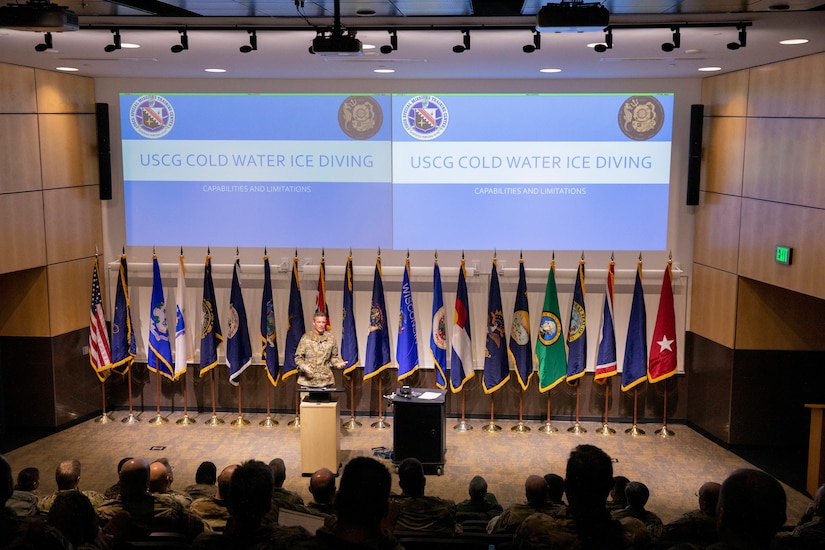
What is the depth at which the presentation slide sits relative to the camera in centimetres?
970

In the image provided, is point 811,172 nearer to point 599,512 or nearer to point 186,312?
point 599,512

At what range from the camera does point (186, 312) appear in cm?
1001

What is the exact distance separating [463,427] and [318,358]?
198 cm

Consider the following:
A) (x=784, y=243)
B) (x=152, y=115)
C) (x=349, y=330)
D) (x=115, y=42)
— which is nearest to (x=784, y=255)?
(x=784, y=243)

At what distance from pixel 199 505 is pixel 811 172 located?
577 cm

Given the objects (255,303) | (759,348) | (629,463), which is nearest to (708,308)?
(759,348)

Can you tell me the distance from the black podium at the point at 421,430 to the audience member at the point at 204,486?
8.94 ft

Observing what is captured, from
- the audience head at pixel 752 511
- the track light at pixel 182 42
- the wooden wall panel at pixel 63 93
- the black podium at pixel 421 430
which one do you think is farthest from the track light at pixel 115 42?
the audience head at pixel 752 511

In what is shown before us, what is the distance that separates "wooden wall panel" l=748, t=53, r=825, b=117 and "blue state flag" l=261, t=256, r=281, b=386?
5508 millimetres

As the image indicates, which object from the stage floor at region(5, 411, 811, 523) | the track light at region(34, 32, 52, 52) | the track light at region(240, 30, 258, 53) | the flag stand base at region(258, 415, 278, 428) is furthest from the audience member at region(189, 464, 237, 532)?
the flag stand base at region(258, 415, 278, 428)

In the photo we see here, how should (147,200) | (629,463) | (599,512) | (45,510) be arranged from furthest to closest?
(147,200) < (629,463) < (45,510) < (599,512)

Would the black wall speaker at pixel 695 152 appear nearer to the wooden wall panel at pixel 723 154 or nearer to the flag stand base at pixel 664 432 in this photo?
the wooden wall panel at pixel 723 154

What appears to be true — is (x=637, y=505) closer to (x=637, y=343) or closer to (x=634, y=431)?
(x=637, y=343)

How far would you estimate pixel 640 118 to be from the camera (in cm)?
966
